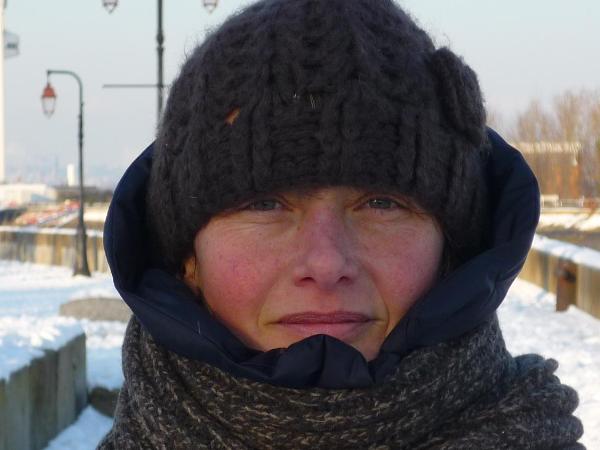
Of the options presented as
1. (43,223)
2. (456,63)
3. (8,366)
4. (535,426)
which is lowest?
(43,223)

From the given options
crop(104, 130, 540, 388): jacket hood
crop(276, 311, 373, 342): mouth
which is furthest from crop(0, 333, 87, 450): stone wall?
crop(276, 311, 373, 342): mouth

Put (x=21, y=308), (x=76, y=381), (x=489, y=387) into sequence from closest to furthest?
1. (x=489, y=387)
2. (x=76, y=381)
3. (x=21, y=308)

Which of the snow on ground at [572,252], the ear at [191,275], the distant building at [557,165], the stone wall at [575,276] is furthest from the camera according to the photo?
the distant building at [557,165]

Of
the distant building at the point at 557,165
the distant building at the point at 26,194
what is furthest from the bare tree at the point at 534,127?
the distant building at the point at 26,194

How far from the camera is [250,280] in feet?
6.91

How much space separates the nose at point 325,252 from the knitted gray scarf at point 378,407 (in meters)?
0.20

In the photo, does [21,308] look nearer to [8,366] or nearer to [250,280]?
[8,366]

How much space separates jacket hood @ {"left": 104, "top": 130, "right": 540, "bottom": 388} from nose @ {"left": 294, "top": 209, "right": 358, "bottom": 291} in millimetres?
107

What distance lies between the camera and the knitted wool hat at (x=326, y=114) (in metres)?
2.08

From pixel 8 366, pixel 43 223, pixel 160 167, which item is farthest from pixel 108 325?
pixel 43 223

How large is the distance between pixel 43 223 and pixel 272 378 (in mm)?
51872

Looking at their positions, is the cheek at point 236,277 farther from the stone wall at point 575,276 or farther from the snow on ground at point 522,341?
the stone wall at point 575,276

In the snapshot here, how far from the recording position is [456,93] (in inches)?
84.8

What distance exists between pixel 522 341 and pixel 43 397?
5.63 meters
